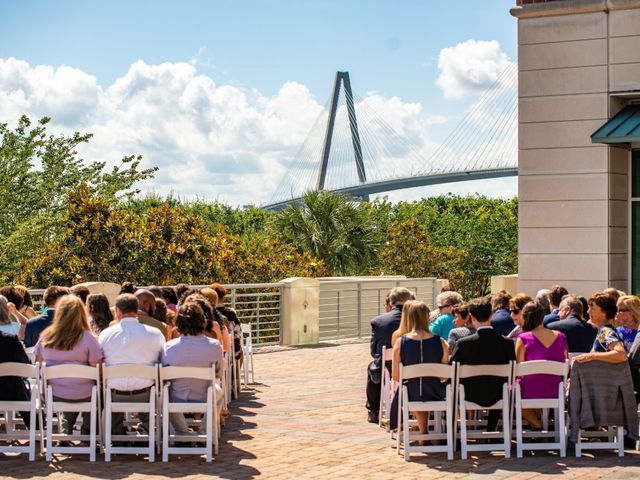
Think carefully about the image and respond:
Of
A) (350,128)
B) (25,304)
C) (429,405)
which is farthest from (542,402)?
(350,128)

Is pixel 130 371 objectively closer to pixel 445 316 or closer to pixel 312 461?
pixel 312 461

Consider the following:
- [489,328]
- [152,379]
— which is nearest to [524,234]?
[489,328]

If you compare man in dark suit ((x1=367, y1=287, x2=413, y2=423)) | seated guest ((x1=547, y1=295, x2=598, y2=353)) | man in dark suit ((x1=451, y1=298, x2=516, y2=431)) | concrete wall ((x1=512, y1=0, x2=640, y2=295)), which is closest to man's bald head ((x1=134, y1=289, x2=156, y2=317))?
man in dark suit ((x1=367, y1=287, x2=413, y2=423))

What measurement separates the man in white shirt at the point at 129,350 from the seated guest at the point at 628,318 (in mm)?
4309

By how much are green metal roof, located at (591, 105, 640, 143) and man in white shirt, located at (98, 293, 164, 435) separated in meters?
8.80

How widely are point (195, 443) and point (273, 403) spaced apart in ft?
11.9

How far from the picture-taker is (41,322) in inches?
468

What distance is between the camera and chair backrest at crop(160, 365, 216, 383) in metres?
9.95

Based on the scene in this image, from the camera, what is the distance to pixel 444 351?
33.4ft

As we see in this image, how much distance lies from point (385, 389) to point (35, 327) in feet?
12.5

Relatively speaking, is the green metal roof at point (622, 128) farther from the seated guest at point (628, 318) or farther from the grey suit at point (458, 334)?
the grey suit at point (458, 334)

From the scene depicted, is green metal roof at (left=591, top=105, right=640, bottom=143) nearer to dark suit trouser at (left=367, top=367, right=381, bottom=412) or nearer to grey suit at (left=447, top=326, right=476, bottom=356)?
dark suit trouser at (left=367, top=367, right=381, bottom=412)

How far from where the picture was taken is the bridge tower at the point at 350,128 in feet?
244

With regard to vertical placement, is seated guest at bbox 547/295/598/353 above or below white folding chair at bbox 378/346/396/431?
above
